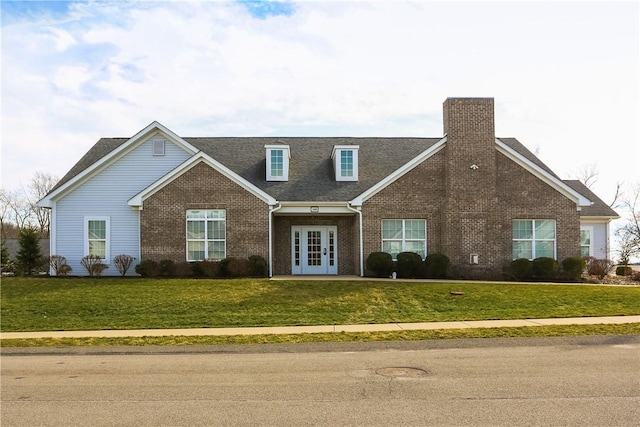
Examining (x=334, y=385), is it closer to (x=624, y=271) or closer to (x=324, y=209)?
(x=324, y=209)

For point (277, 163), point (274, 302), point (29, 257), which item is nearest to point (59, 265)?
point (29, 257)

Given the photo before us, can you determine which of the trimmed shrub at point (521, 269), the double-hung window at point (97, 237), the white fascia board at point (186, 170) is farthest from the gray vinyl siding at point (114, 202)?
the trimmed shrub at point (521, 269)

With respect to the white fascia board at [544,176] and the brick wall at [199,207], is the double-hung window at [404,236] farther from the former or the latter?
the brick wall at [199,207]

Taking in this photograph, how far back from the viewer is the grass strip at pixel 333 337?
13.3 m

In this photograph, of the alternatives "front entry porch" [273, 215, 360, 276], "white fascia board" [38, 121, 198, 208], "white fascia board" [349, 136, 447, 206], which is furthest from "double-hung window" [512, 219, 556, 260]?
"white fascia board" [38, 121, 198, 208]

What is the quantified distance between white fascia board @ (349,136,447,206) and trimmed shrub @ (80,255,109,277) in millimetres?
10362

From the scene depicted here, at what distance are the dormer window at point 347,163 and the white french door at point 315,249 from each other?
246 centimetres

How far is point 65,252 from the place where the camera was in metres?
24.8

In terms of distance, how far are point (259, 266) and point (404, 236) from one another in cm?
616

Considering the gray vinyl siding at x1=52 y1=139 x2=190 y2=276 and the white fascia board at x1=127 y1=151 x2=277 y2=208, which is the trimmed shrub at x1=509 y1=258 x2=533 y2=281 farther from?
the gray vinyl siding at x1=52 y1=139 x2=190 y2=276

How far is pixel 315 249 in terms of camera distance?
2603cm

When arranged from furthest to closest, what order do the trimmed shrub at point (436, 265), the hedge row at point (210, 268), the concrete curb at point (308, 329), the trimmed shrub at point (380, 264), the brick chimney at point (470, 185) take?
the brick chimney at point (470, 185)
the trimmed shrub at point (380, 264)
the trimmed shrub at point (436, 265)
the hedge row at point (210, 268)
the concrete curb at point (308, 329)

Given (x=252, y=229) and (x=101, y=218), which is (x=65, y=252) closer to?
(x=101, y=218)

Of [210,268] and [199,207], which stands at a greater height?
[199,207]
